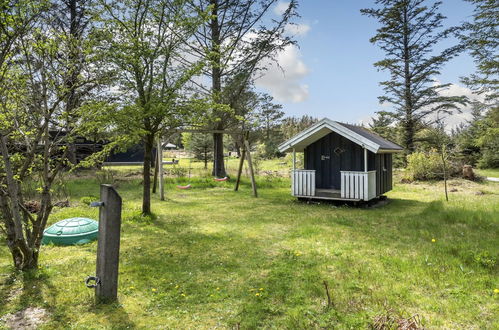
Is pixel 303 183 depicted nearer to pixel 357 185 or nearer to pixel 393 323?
pixel 357 185

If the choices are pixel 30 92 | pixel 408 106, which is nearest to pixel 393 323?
pixel 30 92

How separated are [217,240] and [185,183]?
408 inches

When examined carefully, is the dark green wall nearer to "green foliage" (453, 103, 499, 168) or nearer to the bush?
the bush

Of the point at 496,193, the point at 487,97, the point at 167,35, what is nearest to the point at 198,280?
the point at 167,35

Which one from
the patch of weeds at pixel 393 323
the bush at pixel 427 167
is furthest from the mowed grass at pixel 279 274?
the bush at pixel 427 167

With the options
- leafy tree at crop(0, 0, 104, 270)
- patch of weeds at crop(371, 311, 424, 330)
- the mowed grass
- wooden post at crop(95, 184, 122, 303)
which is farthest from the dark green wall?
wooden post at crop(95, 184, 122, 303)

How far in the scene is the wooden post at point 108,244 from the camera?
3.61m

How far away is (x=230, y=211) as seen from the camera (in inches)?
378

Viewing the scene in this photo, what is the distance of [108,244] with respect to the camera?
11.9 feet

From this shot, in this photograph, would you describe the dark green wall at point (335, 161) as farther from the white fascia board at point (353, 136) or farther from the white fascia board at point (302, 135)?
the white fascia board at point (302, 135)

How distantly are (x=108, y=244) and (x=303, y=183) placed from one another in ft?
27.8

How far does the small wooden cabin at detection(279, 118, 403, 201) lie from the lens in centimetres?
1022

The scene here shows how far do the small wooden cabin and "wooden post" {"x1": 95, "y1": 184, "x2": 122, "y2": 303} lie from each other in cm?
821

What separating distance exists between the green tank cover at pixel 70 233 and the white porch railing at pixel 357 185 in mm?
7665
